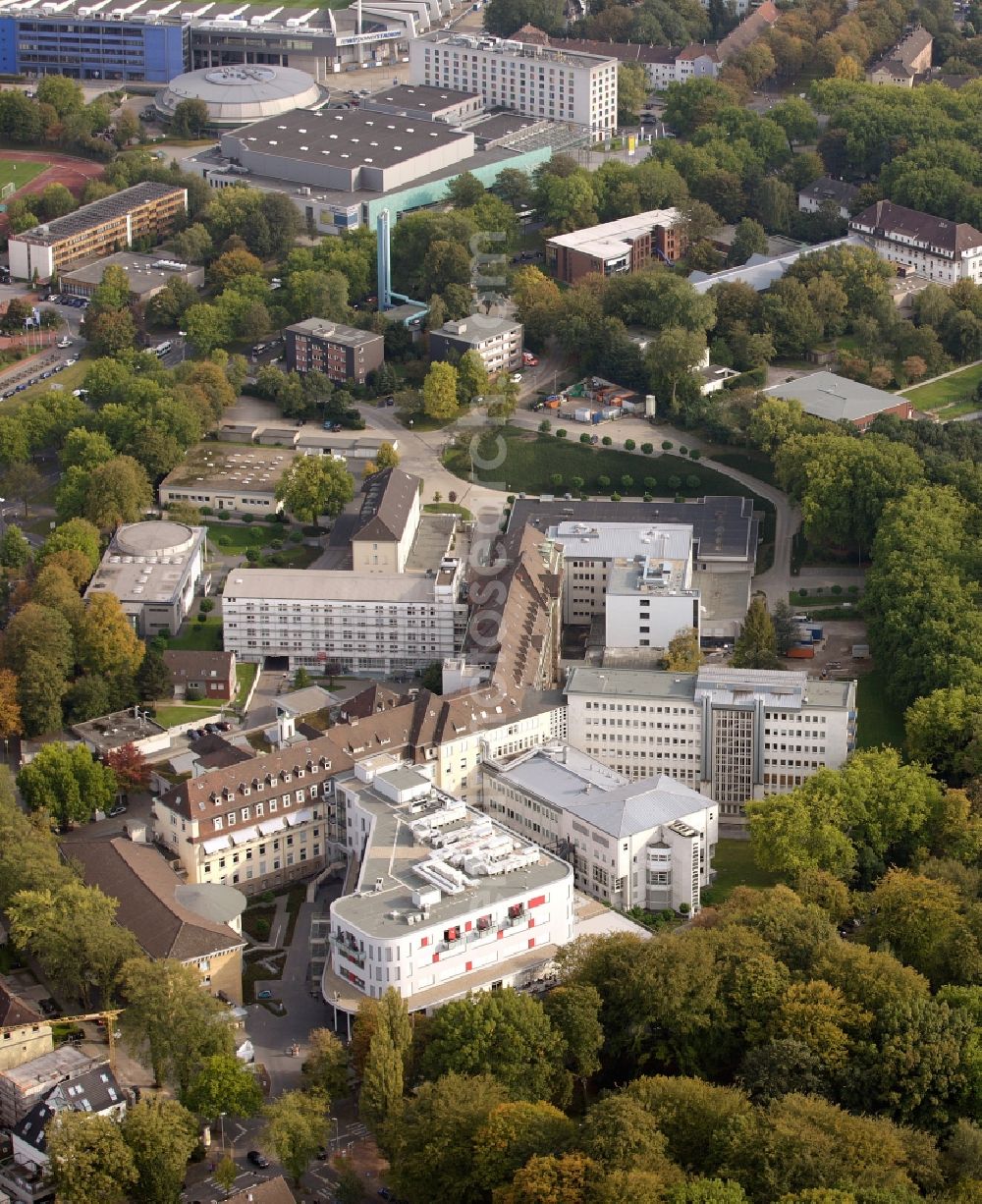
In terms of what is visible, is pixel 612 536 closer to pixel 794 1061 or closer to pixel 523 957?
pixel 523 957

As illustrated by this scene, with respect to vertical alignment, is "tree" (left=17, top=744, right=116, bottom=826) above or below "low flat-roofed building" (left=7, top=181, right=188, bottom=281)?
below

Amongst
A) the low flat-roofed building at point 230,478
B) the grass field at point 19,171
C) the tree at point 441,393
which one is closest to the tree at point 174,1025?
the low flat-roofed building at point 230,478

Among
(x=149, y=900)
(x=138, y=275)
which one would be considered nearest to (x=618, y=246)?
(x=138, y=275)

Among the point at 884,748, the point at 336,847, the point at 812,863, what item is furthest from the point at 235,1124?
the point at 884,748

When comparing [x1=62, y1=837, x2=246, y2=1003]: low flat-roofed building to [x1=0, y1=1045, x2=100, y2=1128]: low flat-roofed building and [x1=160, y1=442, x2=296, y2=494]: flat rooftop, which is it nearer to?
[x1=0, y1=1045, x2=100, y2=1128]: low flat-roofed building

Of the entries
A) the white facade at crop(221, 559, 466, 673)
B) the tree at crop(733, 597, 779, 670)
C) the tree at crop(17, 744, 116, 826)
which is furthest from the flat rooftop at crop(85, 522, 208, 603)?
the tree at crop(733, 597, 779, 670)

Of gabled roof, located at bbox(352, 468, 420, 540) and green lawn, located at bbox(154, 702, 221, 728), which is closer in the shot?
green lawn, located at bbox(154, 702, 221, 728)

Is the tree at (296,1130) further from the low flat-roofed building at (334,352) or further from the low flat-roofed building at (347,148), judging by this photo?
the low flat-roofed building at (347,148)
